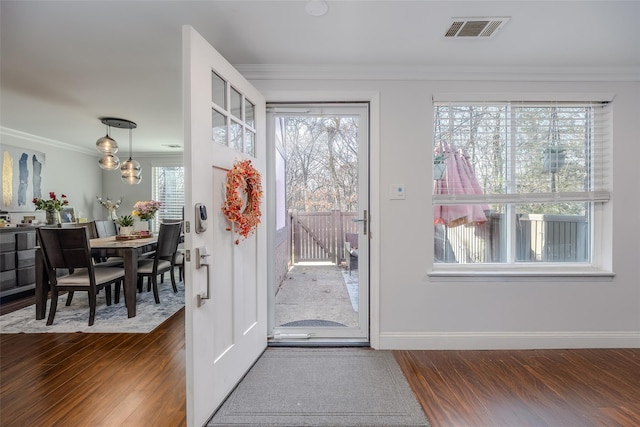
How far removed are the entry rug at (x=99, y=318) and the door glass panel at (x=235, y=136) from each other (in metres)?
2.07

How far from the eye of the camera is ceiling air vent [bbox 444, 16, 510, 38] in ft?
5.40

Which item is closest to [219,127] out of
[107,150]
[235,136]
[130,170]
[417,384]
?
[235,136]

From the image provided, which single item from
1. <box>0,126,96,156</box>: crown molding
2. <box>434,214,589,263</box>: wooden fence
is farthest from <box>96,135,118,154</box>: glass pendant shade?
<box>434,214,589,263</box>: wooden fence

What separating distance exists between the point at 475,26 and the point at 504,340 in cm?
236

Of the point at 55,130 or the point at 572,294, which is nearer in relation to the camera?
the point at 572,294

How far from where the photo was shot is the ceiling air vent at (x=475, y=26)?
1644 mm

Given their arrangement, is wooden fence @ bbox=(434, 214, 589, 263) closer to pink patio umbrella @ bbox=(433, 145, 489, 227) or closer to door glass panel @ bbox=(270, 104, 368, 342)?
pink patio umbrella @ bbox=(433, 145, 489, 227)

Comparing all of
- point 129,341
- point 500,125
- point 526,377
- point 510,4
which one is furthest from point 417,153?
point 129,341

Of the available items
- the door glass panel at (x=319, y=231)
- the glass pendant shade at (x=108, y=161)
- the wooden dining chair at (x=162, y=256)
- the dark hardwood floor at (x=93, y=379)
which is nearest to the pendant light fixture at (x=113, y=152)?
the glass pendant shade at (x=108, y=161)

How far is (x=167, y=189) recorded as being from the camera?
583 cm

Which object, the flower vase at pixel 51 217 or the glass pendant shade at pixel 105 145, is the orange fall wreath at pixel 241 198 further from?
the flower vase at pixel 51 217

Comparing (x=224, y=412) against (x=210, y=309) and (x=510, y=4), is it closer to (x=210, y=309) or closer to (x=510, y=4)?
(x=210, y=309)

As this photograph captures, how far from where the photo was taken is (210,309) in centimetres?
154

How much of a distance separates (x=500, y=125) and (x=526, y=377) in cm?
194
